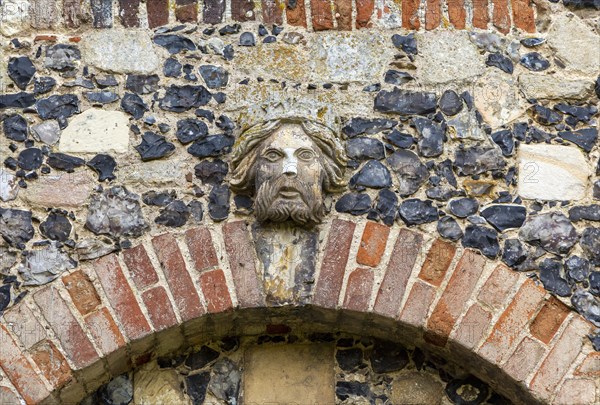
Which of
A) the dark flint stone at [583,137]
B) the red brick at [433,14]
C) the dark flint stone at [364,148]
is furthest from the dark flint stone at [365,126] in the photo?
the dark flint stone at [583,137]

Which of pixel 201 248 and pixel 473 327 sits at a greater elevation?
pixel 201 248

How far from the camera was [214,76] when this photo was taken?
18.9 feet

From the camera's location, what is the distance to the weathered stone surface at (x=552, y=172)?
18.5 ft

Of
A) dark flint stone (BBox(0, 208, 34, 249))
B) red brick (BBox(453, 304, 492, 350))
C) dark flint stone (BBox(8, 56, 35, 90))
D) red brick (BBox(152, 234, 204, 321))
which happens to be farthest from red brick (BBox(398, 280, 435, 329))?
dark flint stone (BBox(8, 56, 35, 90))

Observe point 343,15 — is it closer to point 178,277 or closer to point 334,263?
point 334,263

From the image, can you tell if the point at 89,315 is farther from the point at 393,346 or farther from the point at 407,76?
the point at 407,76

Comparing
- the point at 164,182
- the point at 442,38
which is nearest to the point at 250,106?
the point at 164,182

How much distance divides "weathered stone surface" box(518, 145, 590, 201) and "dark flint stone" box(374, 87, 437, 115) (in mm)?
414

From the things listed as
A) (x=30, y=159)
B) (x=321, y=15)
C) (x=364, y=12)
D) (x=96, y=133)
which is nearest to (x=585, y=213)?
(x=364, y=12)

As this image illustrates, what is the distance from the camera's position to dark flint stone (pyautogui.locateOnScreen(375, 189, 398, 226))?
5543 mm

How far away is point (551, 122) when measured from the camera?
5.77 metres

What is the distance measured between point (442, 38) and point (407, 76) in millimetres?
235

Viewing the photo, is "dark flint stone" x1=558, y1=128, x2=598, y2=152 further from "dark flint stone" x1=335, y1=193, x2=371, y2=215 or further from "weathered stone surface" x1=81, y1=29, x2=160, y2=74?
"weathered stone surface" x1=81, y1=29, x2=160, y2=74

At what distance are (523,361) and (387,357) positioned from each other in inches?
22.2
